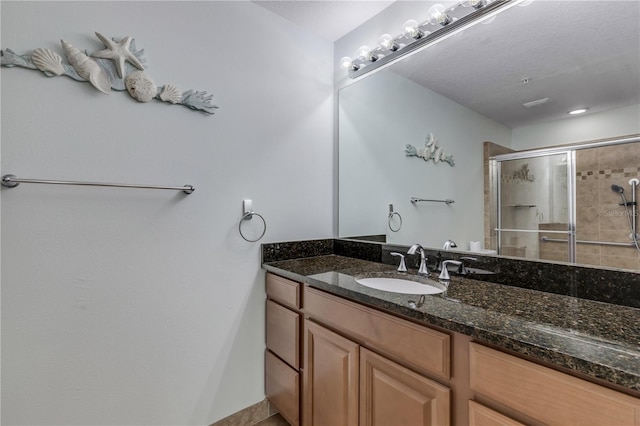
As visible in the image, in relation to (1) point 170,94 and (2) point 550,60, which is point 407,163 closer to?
(2) point 550,60

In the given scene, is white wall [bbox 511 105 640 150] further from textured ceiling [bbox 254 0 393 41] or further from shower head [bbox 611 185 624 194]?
textured ceiling [bbox 254 0 393 41]

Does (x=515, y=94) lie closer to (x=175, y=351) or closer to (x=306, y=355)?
(x=306, y=355)

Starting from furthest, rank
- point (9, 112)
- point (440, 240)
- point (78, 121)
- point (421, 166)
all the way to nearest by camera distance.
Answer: point (421, 166) < point (440, 240) < point (78, 121) < point (9, 112)

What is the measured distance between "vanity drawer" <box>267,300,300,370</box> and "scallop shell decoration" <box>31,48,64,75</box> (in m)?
1.42

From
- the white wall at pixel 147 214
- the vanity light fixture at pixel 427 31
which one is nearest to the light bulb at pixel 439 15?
the vanity light fixture at pixel 427 31

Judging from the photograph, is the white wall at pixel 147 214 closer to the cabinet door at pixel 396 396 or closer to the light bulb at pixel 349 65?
the light bulb at pixel 349 65

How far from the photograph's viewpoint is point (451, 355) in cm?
86

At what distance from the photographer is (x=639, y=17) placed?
957 mm

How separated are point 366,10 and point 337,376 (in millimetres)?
1973

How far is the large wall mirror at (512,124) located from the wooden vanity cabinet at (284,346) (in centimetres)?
68

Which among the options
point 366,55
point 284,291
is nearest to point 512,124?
point 366,55

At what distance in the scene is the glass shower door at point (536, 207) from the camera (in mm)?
1093

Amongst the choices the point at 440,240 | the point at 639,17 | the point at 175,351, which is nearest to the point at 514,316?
the point at 440,240

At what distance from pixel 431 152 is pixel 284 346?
4.34 feet
